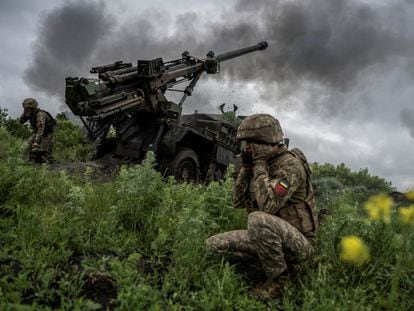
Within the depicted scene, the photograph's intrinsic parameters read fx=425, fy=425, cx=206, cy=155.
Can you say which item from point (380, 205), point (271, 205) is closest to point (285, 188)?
point (271, 205)

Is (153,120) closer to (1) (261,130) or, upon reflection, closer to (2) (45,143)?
(2) (45,143)

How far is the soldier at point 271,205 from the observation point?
3691mm

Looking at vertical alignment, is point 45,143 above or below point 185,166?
above

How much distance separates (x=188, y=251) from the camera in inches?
149

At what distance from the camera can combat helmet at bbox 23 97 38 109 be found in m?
11.1

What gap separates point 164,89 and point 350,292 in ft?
29.2

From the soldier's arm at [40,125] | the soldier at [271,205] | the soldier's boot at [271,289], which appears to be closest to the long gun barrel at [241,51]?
the soldier's arm at [40,125]

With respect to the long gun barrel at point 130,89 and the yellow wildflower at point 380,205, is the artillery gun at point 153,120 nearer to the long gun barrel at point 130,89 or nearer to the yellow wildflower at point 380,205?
the long gun barrel at point 130,89

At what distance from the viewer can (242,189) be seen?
4.27 meters

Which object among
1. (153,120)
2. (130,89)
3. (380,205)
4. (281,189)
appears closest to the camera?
(380,205)

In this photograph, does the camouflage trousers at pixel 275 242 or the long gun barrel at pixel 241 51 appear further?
the long gun barrel at pixel 241 51

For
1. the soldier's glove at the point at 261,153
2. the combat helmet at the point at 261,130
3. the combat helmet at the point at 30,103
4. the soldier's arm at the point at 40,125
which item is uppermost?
the combat helmet at the point at 30,103

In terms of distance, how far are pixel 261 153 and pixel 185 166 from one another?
7369 millimetres

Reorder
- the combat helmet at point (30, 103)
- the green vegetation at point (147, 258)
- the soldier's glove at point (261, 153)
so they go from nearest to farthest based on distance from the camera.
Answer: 1. the green vegetation at point (147, 258)
2. the soldier's glove at point (261, 153)
3. the combat helmet at point (30, 103)
